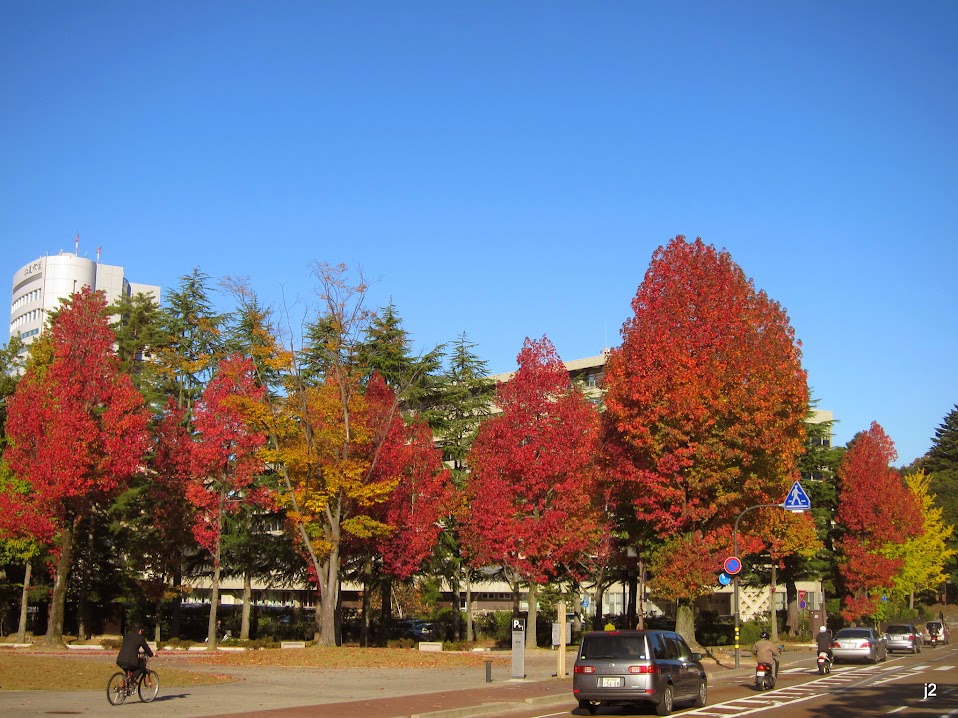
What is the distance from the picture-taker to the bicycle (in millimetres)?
18969

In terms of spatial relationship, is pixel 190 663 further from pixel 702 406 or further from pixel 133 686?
pixel 702 406

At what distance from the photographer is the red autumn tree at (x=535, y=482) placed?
134ft

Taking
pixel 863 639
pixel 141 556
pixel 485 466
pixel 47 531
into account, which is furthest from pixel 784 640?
pixel 47 531

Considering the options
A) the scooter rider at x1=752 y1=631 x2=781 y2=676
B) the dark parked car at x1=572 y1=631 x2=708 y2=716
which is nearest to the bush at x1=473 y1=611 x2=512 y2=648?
the scooter rider at x1=752 y1=631 x2=781 y2=676

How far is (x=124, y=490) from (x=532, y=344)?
20.3 metres

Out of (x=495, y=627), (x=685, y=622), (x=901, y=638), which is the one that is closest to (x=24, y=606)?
(x=495, y=627)

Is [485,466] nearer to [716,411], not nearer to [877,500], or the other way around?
[716,411]

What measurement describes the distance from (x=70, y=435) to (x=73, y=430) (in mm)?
226

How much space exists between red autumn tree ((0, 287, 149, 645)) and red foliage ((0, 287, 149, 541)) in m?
0.04

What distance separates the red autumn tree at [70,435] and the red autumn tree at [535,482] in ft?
48.9

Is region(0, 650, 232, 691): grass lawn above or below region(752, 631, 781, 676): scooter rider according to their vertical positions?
below

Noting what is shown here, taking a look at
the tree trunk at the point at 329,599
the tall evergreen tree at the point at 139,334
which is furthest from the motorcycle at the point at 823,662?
the tall evergreen tree at the point at 139,334

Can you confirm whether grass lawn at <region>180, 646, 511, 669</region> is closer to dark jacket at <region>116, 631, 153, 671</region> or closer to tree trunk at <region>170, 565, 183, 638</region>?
tree trunk at <region>170, 565, 183, 638</region>

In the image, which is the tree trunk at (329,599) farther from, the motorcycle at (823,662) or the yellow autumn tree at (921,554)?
the yellow autumn tree at (921,554)
